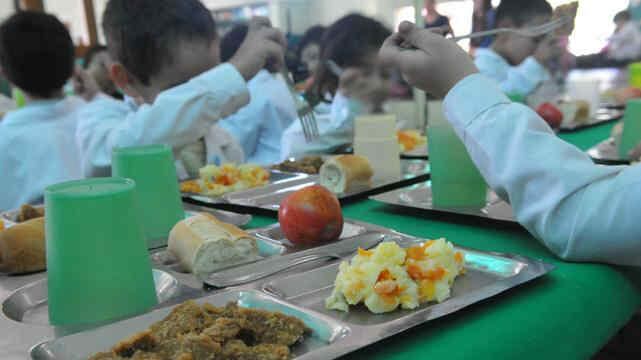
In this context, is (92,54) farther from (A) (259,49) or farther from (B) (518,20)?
(B) (518,20)

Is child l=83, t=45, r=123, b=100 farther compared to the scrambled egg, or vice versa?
child l=83, t=45, r=123, b=100

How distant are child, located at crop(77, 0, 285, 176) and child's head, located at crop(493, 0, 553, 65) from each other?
2.17ft

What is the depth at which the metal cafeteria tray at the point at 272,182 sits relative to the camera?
1129 millimetres

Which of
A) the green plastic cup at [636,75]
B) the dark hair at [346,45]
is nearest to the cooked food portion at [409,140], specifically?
the dark hair at [346,45]

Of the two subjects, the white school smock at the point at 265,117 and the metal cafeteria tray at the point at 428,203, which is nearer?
the metal cafeteria tray at the point at 428,203

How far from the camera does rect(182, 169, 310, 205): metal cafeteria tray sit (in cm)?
113

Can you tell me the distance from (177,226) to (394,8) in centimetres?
211

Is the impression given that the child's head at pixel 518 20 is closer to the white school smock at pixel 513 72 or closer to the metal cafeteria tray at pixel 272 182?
the white school smock at pixel 513 72

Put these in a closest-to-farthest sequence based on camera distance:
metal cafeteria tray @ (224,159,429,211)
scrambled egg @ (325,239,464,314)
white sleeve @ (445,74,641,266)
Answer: scrambled egg @ (325,239,464,314) < white sleeve @ (445,74,641,266) < metal cafeteria tray @ (224,159,429,211)

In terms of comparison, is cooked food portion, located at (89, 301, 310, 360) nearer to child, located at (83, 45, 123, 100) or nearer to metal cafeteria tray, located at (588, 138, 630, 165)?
metal cafeteria tray, located at (588, 138, 630, 165)

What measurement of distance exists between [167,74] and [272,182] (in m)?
0.57

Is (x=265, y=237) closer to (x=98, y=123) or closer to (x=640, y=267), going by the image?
(x=640, y=267)

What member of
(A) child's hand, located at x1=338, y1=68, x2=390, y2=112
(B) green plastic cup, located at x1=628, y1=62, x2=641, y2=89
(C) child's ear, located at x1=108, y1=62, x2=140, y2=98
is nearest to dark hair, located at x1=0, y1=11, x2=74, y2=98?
(C) child's ear, located at x1=108, y1=62, x2=140, y2=98

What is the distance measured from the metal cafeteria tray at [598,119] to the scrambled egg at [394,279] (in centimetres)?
148
